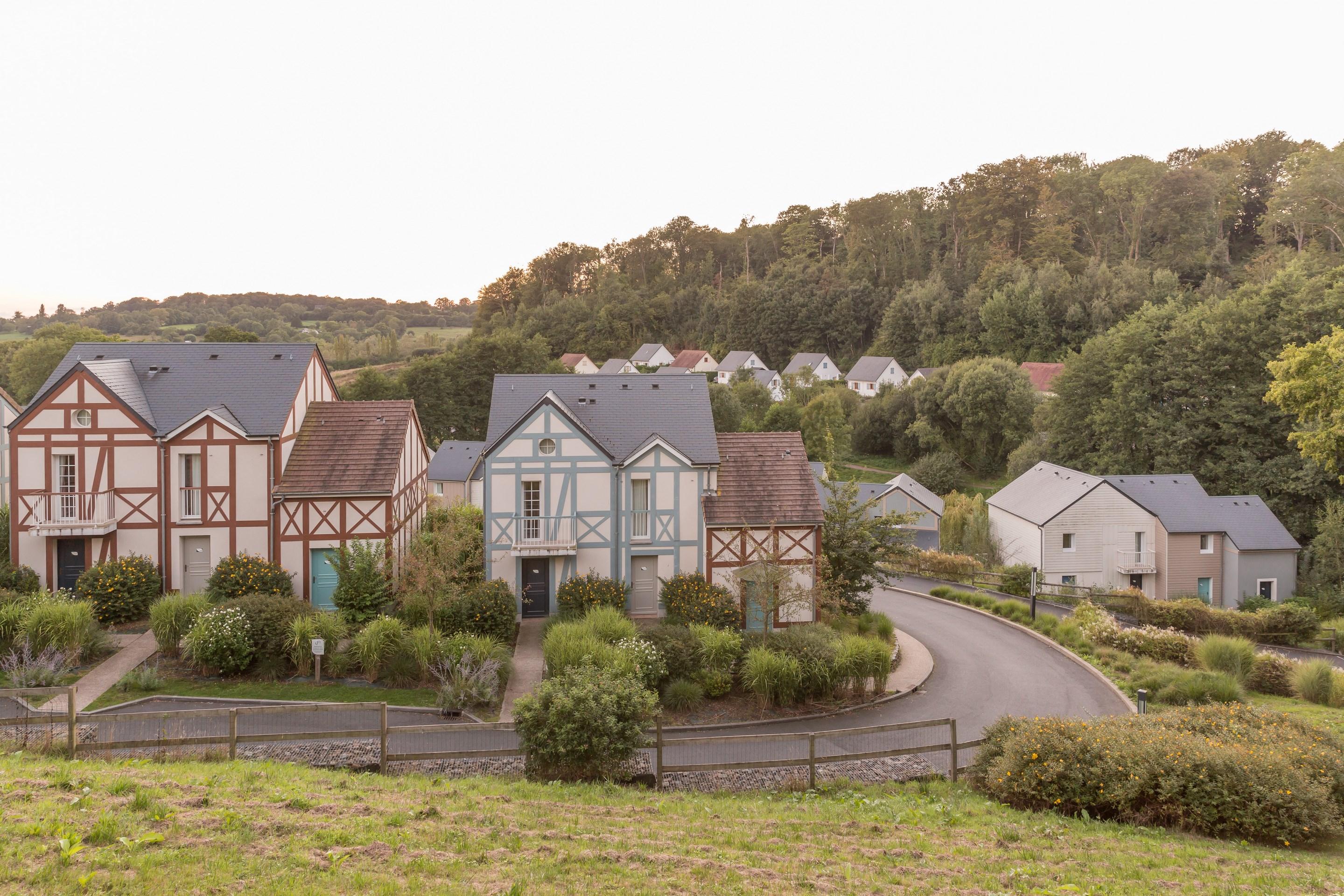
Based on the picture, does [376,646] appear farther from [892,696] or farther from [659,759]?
[892,696]

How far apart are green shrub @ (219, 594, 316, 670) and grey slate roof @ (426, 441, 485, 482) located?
78.7 feet

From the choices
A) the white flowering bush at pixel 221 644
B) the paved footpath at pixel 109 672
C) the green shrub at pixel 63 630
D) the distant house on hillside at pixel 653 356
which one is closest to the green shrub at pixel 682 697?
the white flowering bush at pixel 221 644

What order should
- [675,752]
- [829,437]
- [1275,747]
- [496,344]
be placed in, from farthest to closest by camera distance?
1. [496,344]
2. [829,437]
3. [675,752]
4. [1275,747]

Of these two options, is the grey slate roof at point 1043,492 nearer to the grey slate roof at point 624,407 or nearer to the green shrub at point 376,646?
the grey slate roof at point 624,407

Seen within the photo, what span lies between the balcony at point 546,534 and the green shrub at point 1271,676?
16954 mm

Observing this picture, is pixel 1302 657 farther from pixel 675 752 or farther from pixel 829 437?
pixel 829 437

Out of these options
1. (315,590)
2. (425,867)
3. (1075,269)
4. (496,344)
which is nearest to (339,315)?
(496,344)

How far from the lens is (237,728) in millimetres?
13812

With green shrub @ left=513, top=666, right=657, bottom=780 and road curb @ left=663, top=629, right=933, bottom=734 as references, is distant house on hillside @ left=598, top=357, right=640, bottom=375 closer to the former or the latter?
road curb @ left=663, top=629, right=933, bottom=734

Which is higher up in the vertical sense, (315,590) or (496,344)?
(496,344)

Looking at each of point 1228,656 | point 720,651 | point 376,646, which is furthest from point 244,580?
point 1228,656

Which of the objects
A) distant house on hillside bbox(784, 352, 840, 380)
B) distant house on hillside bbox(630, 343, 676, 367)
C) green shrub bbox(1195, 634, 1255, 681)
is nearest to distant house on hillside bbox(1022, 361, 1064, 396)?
Answer: distant house on hillside bbox(784, 352, 840, 380)

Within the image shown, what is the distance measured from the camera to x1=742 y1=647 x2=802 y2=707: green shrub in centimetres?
1712

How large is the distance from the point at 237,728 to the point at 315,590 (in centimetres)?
889
